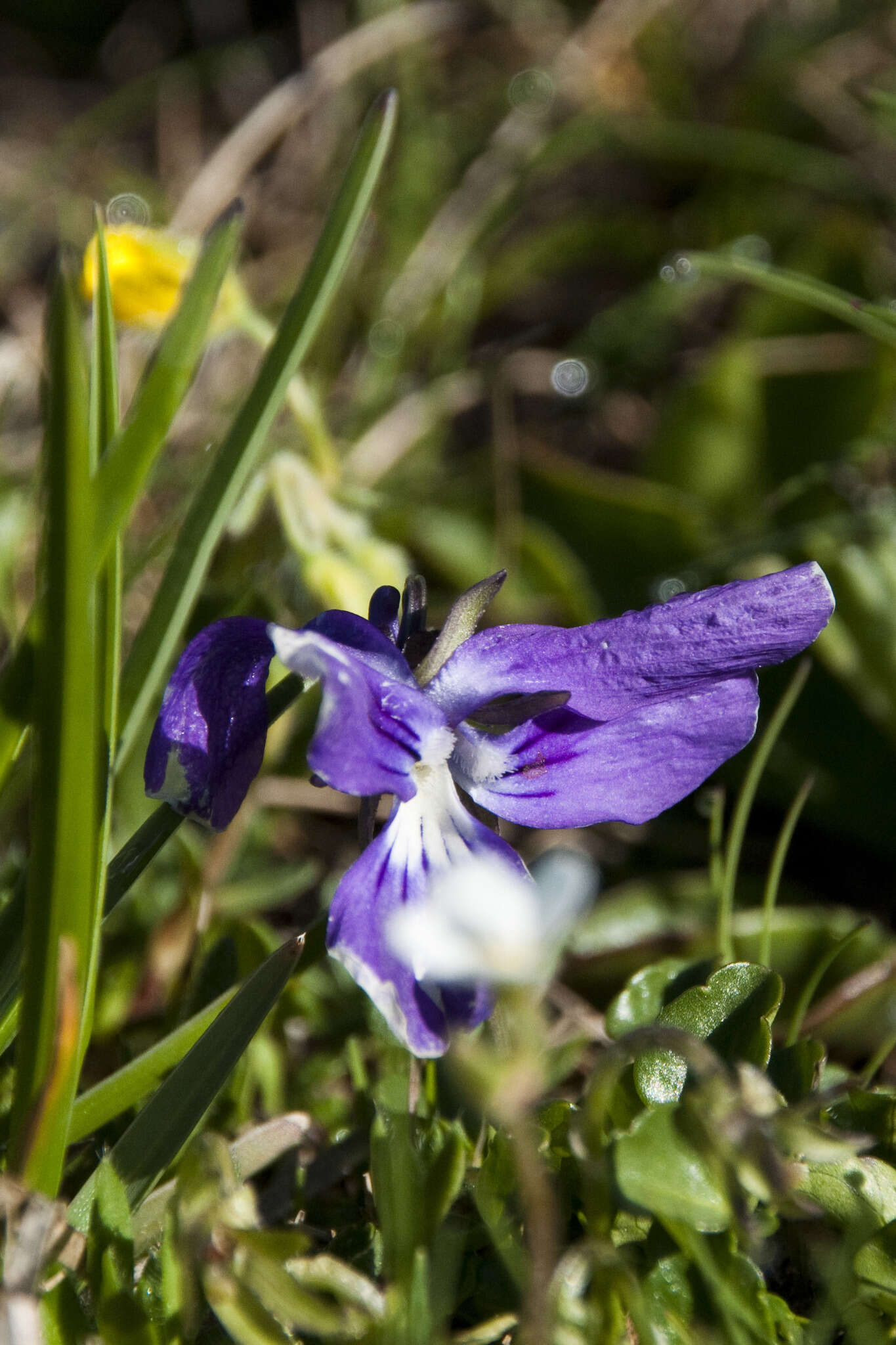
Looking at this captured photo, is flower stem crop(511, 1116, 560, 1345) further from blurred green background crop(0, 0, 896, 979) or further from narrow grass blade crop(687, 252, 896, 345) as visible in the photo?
narrow grass blade crop(687, 252, 896, 345)

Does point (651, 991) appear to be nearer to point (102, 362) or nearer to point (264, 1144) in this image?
point (264, 1144)

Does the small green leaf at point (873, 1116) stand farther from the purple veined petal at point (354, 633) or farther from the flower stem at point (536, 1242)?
the purple veined petal at point (354, 633)

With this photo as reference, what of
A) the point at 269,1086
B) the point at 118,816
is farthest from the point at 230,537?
the point at 269,1086

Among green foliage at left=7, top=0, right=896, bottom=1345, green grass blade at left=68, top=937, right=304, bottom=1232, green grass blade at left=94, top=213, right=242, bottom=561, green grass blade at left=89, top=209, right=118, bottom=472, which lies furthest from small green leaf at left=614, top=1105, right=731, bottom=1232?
Result: green grass blade at left=89, top=209, right=118, bottom=472

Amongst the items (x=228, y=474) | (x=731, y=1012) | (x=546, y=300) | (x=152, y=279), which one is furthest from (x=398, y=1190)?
(x=546, y=300)

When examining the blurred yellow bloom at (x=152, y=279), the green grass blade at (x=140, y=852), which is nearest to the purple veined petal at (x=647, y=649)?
the green grass blade at (x=140, y=852)

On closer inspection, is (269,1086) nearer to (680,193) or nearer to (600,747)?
(600,747)
